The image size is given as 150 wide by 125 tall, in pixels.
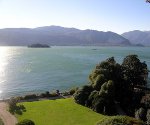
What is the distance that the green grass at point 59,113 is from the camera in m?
48.7

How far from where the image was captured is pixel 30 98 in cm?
→ 6550

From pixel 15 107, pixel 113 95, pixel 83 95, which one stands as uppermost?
pixel 113 95

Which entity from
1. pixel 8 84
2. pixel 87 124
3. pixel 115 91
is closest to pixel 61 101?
pixel 115 91

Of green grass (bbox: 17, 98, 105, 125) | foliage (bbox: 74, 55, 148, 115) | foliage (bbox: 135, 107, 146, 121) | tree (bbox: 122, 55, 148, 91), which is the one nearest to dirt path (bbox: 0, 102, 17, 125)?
green grass (bbox: 17, 98, 105, 125)

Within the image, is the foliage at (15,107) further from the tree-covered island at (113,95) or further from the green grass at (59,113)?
the tree-covered island at (113,95)

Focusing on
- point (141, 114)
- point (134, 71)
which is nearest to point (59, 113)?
point (141, 114)

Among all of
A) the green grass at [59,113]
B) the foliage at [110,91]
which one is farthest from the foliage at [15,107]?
the foliage at [110,91]

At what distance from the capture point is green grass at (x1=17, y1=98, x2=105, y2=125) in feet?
160

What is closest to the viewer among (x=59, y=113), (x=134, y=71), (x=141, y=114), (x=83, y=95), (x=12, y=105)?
(x=141, y=114)

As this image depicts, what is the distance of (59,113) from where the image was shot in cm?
5303

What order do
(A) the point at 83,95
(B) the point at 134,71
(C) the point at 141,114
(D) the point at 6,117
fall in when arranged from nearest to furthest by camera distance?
(C) the point at 141,114 < (D) the point at 6,117 < (A) the point at 83,95 < (B) the point at 134,71

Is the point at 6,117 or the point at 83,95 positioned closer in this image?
the point at 6,117

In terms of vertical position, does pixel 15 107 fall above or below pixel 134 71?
below

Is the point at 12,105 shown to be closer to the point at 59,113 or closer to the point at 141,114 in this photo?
the point at 59,113
